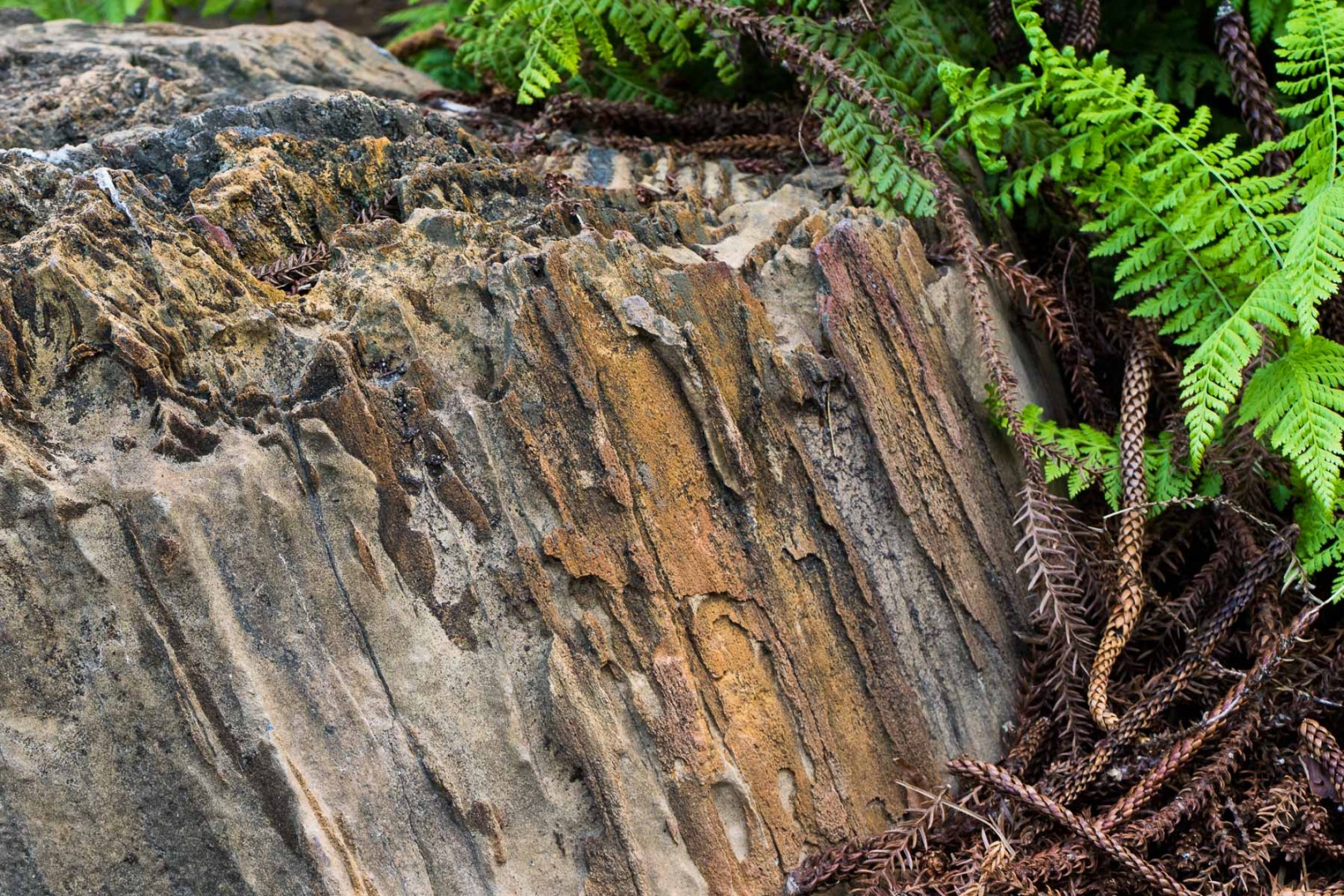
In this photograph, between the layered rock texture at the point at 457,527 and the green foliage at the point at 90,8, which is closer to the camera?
the layered rock texture at the point at 457,527

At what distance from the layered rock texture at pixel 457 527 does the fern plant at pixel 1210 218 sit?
0.51m

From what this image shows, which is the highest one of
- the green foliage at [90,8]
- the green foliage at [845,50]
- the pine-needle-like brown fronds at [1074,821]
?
the green foliage at [845,50]

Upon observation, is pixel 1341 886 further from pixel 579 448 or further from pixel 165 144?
pixel 165 144

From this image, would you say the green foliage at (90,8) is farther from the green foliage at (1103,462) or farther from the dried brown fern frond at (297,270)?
the green foliage at (1103,462)

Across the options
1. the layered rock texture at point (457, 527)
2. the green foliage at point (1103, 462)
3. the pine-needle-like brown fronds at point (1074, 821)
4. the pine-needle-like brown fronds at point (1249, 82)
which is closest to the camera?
the layered rock texture at point (457, 527)

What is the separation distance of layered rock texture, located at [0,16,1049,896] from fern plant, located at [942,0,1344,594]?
0.51 m

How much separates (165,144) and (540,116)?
1.20 m

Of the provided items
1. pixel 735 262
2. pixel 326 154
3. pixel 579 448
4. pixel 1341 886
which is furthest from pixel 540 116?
pixel 1341 886

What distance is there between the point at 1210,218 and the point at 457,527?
226 cm

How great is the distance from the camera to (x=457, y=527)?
2551 millimetres

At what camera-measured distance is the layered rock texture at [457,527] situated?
2.33 meters

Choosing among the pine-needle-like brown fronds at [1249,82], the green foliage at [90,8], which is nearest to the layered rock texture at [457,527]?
the pine-needle-like brown fronds at [1249,82]

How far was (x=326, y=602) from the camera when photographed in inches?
96.2

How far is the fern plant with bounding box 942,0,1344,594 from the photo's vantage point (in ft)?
8.94
